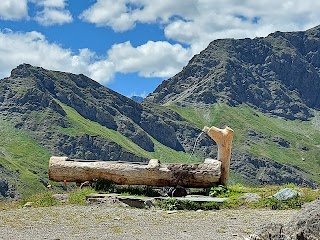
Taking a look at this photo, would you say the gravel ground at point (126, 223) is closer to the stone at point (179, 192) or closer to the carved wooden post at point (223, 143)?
the stone at point (179, 192)

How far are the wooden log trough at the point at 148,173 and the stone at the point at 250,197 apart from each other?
296 centimetres

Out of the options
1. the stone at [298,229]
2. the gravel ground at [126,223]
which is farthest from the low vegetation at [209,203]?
the stone at [298,229]

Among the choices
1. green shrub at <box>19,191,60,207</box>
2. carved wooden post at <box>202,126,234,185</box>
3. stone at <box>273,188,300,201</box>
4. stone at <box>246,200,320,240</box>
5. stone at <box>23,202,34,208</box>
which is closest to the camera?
stone at <box>246,200,320,240</box>

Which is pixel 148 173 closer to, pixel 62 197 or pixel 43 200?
pixel 62 197

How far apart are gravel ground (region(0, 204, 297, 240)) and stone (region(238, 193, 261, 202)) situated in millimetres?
1992

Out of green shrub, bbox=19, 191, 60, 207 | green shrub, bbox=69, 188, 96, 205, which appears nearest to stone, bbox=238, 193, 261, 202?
green shrub, bbox=69, 188, 96, 205

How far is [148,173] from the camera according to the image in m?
30.9

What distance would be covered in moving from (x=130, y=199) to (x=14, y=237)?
9.82 m

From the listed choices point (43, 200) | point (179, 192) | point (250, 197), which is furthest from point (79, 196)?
Answer: point (250, 197)

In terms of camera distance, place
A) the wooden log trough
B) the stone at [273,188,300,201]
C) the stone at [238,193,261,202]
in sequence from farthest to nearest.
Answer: the wooden log trough, the stone at [238,193,261,202], the stone at [273,188,300,201]

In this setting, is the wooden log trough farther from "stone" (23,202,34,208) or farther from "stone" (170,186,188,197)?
"stone" (23,202,34,208)

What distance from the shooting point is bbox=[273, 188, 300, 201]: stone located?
2677 cm

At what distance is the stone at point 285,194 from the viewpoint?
87.8 feet

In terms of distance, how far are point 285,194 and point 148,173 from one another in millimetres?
7978
